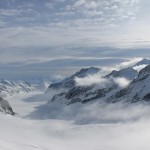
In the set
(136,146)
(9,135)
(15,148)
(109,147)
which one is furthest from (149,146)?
(15,148)

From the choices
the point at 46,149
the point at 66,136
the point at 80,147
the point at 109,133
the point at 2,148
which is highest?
the point at 109,133

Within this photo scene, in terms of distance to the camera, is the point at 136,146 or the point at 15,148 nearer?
the point at 15,148

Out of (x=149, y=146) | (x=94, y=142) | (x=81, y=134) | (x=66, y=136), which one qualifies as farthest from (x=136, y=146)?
(x=81, y=134)

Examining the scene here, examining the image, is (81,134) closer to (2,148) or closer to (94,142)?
(94,142)

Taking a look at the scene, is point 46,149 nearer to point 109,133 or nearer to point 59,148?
point 59,148

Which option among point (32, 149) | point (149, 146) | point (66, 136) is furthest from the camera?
point (66, 136)

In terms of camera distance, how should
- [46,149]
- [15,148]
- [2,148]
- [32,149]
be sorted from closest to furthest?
[2,148] → [15,148] → [32,149] → [46,149]

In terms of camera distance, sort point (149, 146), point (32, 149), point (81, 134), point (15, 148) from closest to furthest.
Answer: point (15, 148) → point (32, 149) → point (149, 146) → point (81, 134)

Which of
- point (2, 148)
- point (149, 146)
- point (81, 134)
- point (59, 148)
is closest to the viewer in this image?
point (2, 148)

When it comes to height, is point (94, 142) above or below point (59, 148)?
above
